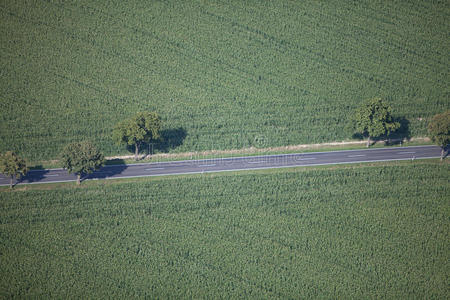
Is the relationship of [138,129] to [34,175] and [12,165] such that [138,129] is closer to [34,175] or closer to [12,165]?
[34,175]

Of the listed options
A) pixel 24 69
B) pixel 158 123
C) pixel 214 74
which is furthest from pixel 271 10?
pixel 24 69

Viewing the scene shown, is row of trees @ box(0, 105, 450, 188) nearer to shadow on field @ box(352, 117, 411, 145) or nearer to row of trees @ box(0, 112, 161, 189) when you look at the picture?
row of trees @ box(0, 112, 161, 189)

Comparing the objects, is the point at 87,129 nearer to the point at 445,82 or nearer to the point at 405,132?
the point at 405,132

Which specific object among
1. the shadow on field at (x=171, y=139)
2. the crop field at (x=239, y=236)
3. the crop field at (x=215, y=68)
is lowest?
the crop field at (x=239, y=236)

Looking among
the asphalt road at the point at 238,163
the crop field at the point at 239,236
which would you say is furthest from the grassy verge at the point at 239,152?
the crop field at the point at 239,236

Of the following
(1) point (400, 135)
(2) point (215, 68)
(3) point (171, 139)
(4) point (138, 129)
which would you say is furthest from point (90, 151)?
(1) point (400, 135)

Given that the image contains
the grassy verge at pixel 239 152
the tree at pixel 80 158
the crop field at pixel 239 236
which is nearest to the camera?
the crop field at pixel 239 236

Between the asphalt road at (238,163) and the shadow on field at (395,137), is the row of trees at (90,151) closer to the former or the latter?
the asphalt road at (238,163)
